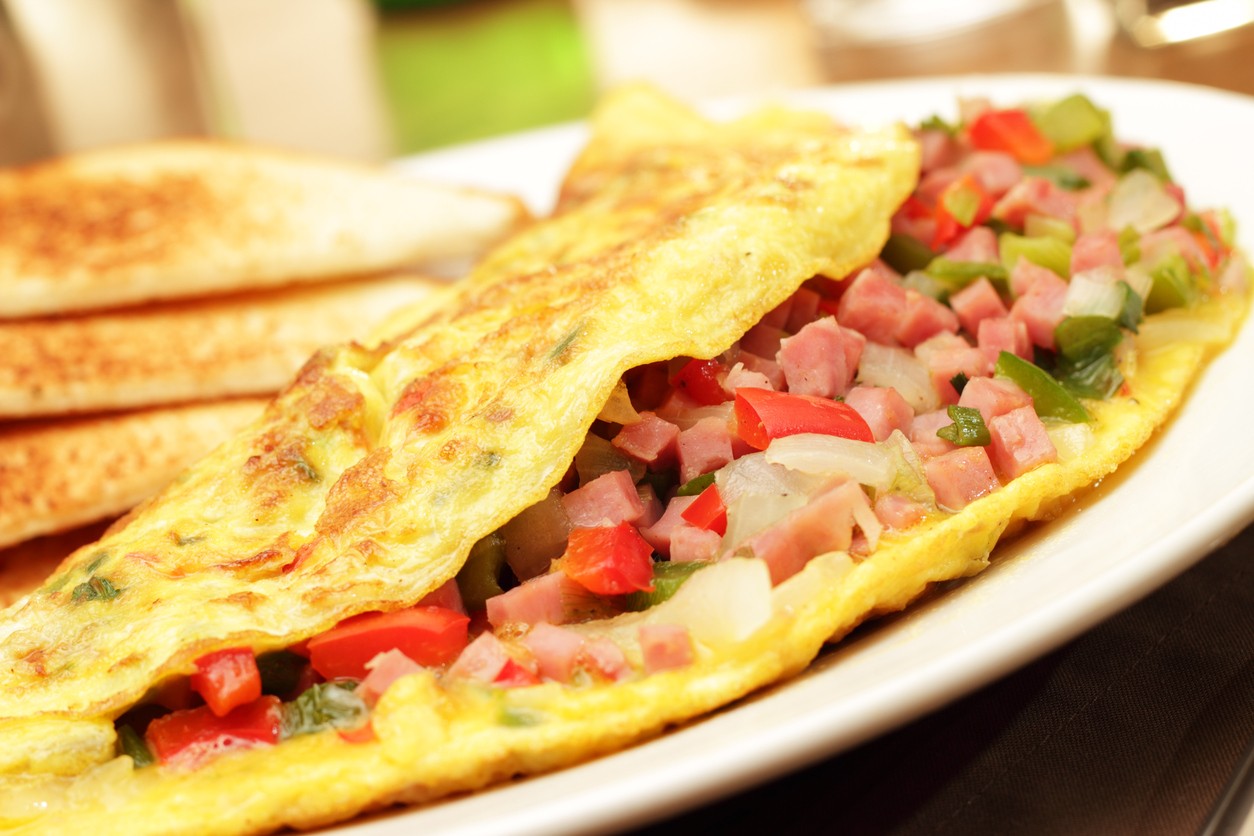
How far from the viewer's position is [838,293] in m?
2.61

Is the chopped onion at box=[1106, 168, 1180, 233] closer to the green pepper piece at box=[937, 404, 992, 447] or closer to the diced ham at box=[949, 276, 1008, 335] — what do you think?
the diced ham at box=[949, 276, 1008, 335]

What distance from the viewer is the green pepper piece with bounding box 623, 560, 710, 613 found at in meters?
2.00

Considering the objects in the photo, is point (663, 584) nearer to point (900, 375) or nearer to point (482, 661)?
point (482, 661)

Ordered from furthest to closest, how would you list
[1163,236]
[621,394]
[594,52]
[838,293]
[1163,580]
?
[594,52] < [1163,236] < [838,293] < [621,394] < [1163,580]

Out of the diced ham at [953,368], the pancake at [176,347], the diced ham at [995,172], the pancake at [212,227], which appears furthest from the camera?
→ the pancake at [212,227]

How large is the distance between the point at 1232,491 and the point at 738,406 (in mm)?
824

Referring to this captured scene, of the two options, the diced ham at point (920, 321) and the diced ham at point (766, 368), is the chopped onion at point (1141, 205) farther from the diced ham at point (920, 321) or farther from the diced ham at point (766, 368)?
the diced ham at point (766, 368)

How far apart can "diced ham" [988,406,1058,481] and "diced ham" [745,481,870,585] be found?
0.35m

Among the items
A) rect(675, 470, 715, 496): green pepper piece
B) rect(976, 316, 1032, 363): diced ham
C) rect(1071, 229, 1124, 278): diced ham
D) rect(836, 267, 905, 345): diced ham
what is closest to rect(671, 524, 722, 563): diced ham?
rect(675, 470, 715, 496): green pepper piece

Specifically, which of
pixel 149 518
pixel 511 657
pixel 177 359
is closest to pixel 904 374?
pixel 511 657

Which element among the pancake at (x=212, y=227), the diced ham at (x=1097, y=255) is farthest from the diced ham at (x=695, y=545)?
the pancake at (x=212, y=227)

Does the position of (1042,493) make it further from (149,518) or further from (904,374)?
(149,518)

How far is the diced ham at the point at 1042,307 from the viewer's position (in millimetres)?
2535

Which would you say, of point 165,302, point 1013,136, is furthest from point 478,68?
point 1013,136
